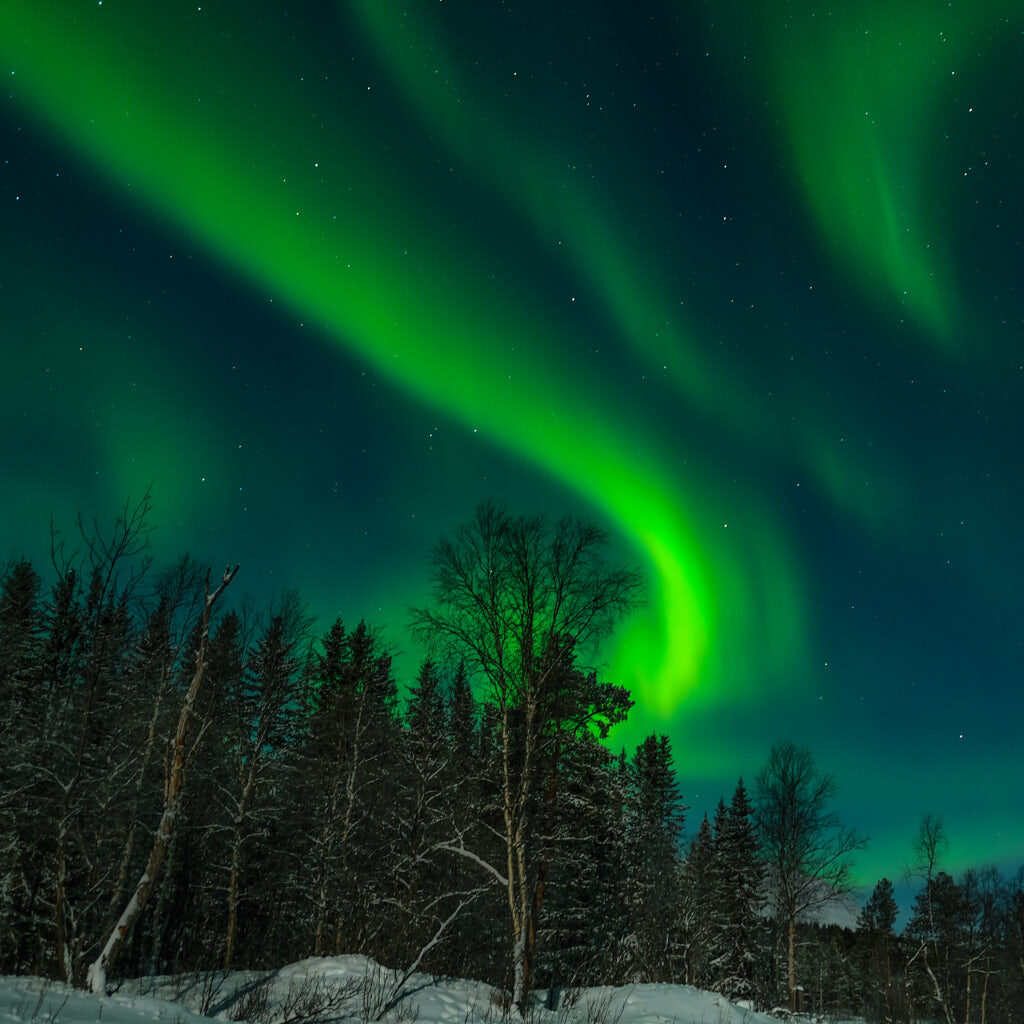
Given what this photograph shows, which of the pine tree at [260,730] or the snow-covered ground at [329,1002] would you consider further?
the pine tree at [260,730]

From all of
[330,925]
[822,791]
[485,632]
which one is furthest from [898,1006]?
[485,632]

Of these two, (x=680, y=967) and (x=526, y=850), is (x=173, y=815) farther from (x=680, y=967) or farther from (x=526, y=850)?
(x=680, y=967)

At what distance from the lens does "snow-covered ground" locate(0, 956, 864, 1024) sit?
7.90m

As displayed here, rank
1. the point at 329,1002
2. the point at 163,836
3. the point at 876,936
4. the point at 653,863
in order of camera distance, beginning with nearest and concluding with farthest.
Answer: the point at 329,1002, the point at 163,836, the point at 653,863, the point at 876,936

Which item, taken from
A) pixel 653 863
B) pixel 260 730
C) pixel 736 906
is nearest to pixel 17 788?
pixel 260 730

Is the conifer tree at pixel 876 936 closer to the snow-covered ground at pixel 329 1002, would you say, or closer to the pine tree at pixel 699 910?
the pine tree at pixel 699 910

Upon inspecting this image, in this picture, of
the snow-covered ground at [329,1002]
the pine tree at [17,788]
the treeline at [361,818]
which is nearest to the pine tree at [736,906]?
the treeline at [361,818]

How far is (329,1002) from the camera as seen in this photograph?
11062mm

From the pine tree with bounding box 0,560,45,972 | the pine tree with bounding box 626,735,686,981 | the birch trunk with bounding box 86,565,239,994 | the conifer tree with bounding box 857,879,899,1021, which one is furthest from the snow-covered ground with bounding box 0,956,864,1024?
the conifer tree with bounding box 857,879,899,1021

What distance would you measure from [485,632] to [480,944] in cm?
2220

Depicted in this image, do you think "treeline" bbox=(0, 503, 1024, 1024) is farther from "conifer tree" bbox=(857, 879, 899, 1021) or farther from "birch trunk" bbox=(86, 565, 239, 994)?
"conifer tree" bbox=(857, 879, 899, 1021)

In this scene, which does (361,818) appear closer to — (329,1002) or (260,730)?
(260,730)

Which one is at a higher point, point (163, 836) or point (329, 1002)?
point (163, 836)

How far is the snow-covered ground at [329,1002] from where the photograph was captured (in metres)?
7.90
